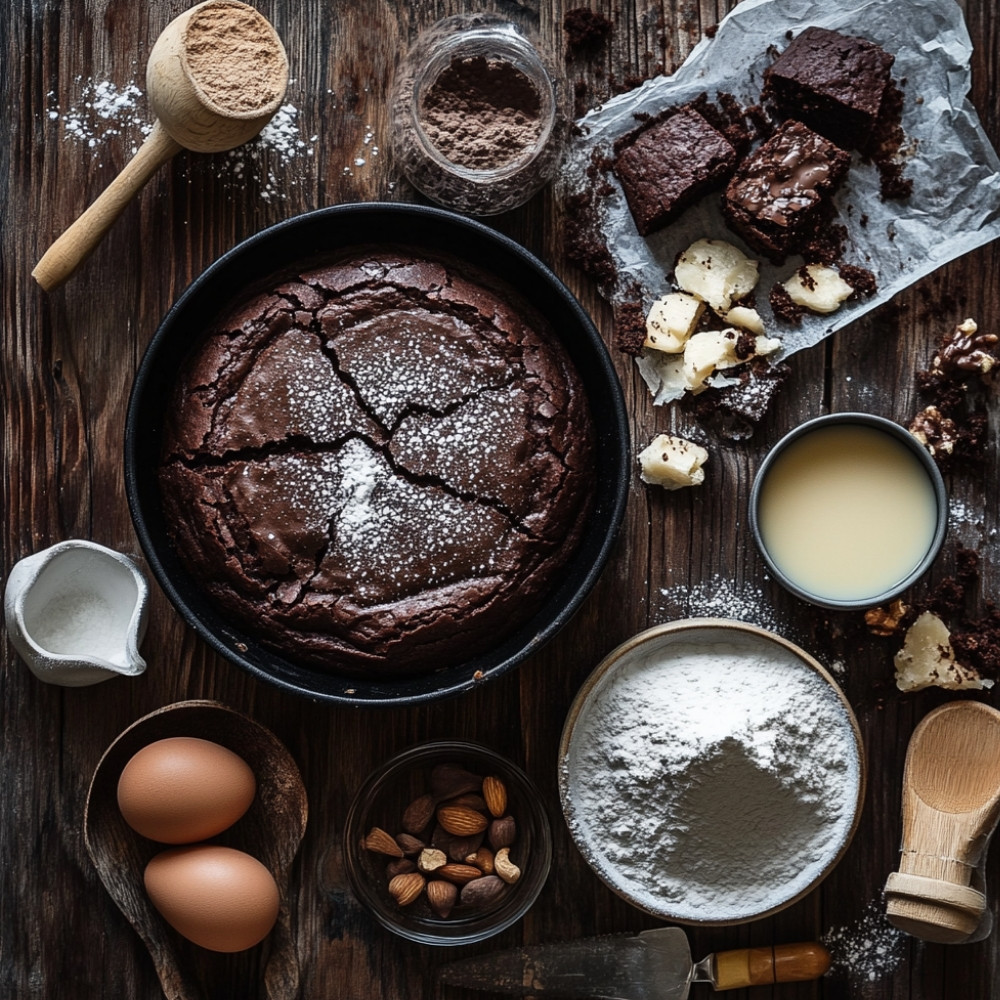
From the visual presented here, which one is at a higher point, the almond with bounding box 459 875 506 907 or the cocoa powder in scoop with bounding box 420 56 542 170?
the cocoa powder in scoop with bounding box 420 56 542 170

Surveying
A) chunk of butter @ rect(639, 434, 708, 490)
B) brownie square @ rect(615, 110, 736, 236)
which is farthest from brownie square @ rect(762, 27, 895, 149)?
chunk of butter @ rect(639, 434, 708, 490)

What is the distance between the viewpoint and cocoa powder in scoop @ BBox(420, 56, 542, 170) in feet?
7.23

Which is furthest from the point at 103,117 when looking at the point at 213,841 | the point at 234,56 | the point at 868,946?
the point at 868,946

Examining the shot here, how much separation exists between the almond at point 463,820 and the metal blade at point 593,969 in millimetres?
294

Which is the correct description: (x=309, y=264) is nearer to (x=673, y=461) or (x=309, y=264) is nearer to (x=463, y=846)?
(x=673, y=461)

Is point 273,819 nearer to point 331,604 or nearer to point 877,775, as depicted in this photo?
point 331,604

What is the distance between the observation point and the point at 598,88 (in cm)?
233

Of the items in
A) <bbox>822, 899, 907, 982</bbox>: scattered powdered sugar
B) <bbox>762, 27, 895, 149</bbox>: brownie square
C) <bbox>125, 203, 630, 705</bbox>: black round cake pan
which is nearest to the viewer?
<bbox>125, 203, 630, 705</bbox>: black round cake pan

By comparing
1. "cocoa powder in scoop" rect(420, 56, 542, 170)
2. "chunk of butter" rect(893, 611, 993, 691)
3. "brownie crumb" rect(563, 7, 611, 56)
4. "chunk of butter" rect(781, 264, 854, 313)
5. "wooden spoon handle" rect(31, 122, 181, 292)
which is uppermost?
"brownie crumb" rect(563, 7, 611, 56)

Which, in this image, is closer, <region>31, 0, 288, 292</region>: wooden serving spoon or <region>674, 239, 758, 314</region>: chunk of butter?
<region>31, 0, 288, 292</region>: wooden serving spoon

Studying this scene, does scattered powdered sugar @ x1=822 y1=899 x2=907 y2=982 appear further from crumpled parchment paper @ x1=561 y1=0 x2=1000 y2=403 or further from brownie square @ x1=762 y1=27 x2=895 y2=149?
brownie square @ x1=762 y1=27 x2=895 y2=149

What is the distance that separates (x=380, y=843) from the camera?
2264 millimetres

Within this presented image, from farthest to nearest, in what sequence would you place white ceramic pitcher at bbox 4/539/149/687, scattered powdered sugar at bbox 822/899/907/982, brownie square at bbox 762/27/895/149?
scattered powdered sugar at bbox 822/899/907/982 → brownie square at bbox 762/27/895/149 → white ceramic pitcher at bbox 4/539/149/687

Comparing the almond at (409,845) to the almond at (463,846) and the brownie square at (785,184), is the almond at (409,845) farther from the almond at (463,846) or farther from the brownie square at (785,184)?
the brownie square at (785,184)
